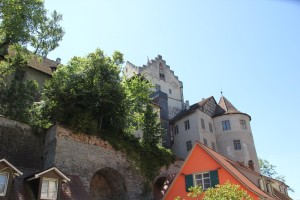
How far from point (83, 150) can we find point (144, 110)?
11360 mm

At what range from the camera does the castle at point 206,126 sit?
128 ft

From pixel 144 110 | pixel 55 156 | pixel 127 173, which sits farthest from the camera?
pixel 144 110

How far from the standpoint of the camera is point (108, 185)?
24.0 meters

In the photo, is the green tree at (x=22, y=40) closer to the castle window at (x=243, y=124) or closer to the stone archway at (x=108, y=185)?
the stone archway at (x=108, y=185)

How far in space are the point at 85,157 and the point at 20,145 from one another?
4202 mm

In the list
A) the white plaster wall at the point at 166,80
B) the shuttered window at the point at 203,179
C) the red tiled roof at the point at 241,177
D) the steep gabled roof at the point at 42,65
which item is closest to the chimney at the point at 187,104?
the white plaster wall at the point at 166,80

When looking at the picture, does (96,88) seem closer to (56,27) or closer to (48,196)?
(56,27)

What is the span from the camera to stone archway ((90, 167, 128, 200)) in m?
23.1

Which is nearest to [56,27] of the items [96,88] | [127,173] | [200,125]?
[96,88]

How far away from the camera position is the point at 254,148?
4012 centimetres

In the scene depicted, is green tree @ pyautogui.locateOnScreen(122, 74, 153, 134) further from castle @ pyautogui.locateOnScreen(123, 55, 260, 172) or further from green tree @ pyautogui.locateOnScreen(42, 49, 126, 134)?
castle @ pyautogui.locateOnScreen(123, 55, 260, 172)

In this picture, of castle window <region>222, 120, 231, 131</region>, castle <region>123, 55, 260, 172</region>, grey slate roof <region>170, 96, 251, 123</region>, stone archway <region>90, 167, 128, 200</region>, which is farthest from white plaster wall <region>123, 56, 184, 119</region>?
stone archway <region>90, 167, 128, 200</region>

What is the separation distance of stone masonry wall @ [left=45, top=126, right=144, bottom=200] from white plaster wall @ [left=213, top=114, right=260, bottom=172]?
17.9m

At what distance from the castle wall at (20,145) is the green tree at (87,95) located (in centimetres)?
224
